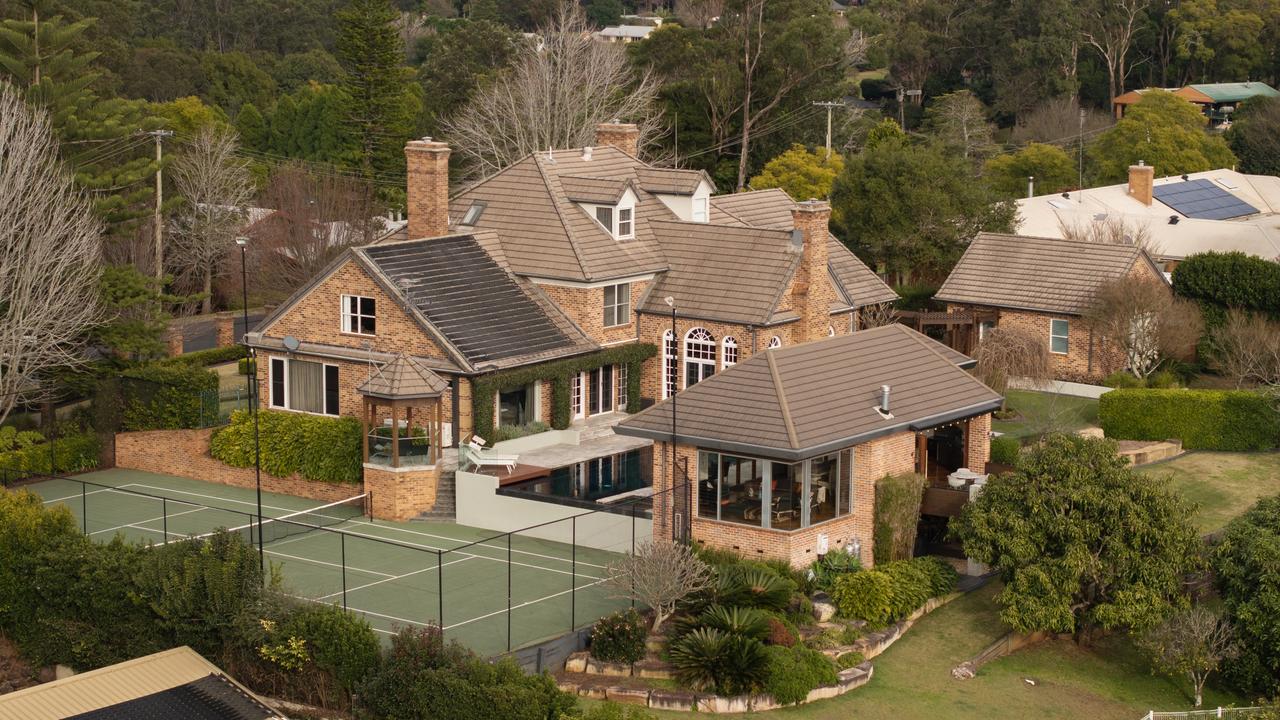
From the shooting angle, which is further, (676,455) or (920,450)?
(920,450)

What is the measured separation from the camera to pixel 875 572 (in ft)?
119

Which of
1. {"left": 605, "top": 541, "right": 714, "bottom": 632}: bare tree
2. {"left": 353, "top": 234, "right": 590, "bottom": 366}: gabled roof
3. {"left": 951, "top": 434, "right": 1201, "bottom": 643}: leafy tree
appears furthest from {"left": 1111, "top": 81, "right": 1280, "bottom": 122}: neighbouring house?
{"left": 605, "top": 541, "right": 714, "bottom": 632}: bare tree

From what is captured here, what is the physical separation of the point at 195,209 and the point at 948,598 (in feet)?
131

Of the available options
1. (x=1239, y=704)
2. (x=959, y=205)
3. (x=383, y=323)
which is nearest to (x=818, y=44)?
(x=959, y=205)

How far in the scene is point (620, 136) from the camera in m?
54.2

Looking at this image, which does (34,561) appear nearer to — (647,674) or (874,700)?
(647,674)

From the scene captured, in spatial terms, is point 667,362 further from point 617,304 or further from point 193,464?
point 193,464

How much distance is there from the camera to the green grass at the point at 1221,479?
136 feet

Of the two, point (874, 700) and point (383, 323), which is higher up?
point (383, 323)

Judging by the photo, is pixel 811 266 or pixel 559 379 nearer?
pixel 559 379

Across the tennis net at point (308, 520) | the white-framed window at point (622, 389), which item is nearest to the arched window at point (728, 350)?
the white-framed window at point (622, 389)

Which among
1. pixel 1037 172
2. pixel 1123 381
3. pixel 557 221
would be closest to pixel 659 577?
pixel 557 221

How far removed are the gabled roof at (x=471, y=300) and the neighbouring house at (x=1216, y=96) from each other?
68.2 meters

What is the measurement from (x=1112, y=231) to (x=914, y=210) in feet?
21.3
